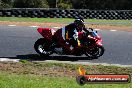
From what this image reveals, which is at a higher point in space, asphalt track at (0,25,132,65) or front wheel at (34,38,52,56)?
front wheel at (34,38,52,56)

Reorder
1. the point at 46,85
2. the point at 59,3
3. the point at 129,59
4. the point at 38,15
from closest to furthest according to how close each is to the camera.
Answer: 1. the point at 46,85
2. the point at 129,59
3. the point at 38,15
4. the point at 59,3

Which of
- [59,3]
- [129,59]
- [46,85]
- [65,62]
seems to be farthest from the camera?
[59,3]

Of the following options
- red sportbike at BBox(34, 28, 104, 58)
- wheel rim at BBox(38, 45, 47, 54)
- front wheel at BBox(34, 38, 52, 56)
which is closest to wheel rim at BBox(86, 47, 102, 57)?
red sportbike at BBox(34, 28, 104, 58)

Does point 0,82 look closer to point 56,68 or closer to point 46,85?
point 46,85

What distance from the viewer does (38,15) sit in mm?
30609

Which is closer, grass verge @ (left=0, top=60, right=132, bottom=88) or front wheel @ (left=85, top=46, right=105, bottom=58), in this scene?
grass verge @ (left=0, top=60, right=132, bottom=88)

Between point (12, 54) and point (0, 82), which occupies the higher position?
point (0, 82)

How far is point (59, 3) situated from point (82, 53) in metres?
41.1

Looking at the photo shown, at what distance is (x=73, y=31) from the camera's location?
13273mm

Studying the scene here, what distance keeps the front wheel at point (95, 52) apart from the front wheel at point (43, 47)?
4.29ft

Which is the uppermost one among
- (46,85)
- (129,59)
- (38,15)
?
(46,85)

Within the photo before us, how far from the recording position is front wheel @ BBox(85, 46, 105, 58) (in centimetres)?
1345

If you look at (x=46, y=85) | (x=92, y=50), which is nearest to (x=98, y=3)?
(x=92, y=50)

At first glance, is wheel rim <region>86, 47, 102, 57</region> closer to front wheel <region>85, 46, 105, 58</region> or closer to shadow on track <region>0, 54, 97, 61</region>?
front wheel <region>85, 46, 105, 58</region>
